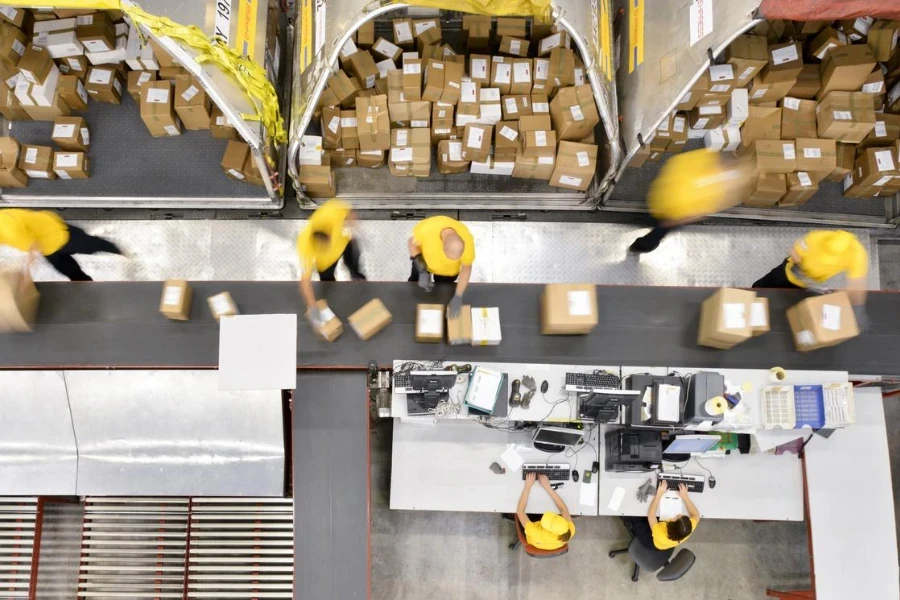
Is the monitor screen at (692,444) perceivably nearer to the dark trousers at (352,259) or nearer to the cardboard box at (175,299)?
the dark trousers at (352,259)

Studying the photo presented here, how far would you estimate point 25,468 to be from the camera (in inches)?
196

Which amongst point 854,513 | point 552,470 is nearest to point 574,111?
point 552,470

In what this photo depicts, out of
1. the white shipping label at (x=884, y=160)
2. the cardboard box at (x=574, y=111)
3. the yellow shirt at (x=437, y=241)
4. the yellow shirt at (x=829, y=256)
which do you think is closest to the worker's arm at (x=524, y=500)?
the yellow shirt at (x=437, y=241)

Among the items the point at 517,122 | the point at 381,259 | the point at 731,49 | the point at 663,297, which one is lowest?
the point at 663,297

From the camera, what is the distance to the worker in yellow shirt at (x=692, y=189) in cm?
508

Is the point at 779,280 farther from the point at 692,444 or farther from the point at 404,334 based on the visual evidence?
the point at 404,334

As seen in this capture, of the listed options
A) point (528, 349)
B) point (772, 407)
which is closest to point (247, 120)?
point (528, 349)

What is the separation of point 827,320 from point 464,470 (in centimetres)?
307

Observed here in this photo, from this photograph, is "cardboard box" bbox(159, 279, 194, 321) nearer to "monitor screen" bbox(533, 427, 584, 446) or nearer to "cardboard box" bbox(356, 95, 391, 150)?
"cardboard box" bbox(356, 95, 391, 150)

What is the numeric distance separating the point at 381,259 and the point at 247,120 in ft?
6.02

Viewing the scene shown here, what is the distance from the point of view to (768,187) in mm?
5781

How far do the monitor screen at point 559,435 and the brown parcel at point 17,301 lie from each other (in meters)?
4.11

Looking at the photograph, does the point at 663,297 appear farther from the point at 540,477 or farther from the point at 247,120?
the point at 247,120

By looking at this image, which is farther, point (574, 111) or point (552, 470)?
point (574, 111)
